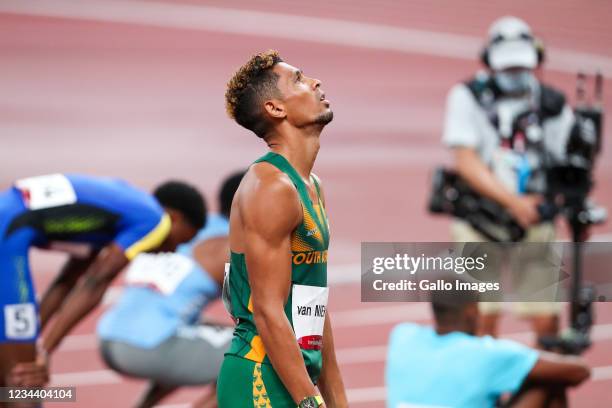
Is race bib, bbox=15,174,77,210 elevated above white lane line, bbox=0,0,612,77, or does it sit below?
below

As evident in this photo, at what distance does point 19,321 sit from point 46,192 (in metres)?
0.60

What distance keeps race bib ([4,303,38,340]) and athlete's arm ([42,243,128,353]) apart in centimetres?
18

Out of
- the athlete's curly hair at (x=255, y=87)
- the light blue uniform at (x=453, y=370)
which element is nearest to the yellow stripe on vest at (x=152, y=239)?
the light blue uniform at (x=453, y=370)

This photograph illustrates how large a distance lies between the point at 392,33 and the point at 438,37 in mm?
733

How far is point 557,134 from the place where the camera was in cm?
744

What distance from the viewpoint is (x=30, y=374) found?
546 cm

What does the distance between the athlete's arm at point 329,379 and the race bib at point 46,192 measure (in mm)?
1951

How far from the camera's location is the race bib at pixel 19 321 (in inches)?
215

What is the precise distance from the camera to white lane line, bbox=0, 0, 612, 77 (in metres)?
19.2

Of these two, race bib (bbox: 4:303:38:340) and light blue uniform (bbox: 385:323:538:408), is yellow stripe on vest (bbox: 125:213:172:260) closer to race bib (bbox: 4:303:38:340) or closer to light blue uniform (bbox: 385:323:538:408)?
race bib (bbox: 4:303:38:340)

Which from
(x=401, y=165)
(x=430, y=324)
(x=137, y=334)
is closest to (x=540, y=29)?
(x=401, y=165)

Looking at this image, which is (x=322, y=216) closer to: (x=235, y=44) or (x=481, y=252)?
(x=481, y=252)

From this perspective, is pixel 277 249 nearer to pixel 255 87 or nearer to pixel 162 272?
pixel 255 87

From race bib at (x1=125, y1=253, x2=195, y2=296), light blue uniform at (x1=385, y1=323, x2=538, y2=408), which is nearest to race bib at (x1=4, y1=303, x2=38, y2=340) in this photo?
race bib at (x1=125, y1=253, x2=195, y2=296)
